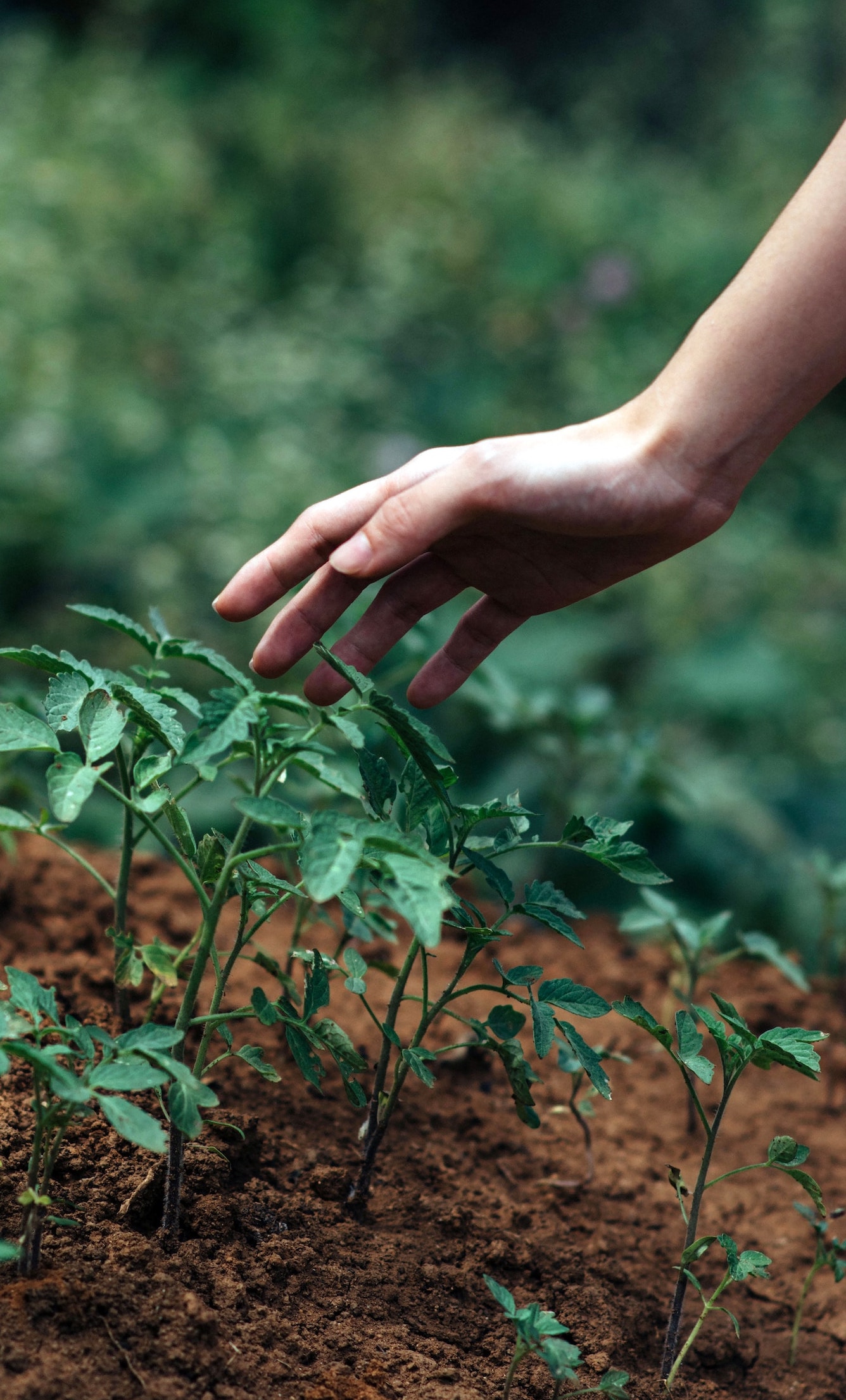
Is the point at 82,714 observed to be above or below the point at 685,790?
above

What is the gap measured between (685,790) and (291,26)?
7.92 meters

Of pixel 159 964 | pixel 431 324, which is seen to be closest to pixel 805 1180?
pixel 159 964

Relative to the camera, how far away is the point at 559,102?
9.67 m

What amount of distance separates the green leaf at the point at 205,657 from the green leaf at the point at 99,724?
0.10 m

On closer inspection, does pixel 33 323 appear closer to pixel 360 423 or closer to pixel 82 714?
pixel 360 423

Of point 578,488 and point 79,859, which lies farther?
point 578,488

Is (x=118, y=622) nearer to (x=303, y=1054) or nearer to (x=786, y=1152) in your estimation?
(x=303, y=1054)

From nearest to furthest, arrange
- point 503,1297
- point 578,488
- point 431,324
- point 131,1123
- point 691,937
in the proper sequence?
point 131,1123 < point 503,1297 < point 578,488 < point 691,937 < point 431,324

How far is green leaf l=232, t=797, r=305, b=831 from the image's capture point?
97cm

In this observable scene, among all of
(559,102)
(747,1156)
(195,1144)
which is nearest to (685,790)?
(747,1156)

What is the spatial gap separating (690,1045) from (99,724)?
681 millimetres

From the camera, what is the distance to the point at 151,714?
1120mm

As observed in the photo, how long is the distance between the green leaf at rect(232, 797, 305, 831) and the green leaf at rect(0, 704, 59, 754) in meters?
0.21

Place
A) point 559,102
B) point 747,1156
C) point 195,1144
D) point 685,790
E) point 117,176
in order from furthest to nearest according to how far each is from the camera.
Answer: point 559,102 → point 117,176 → point 685,790 → point 747,1156 → point 195,1144
